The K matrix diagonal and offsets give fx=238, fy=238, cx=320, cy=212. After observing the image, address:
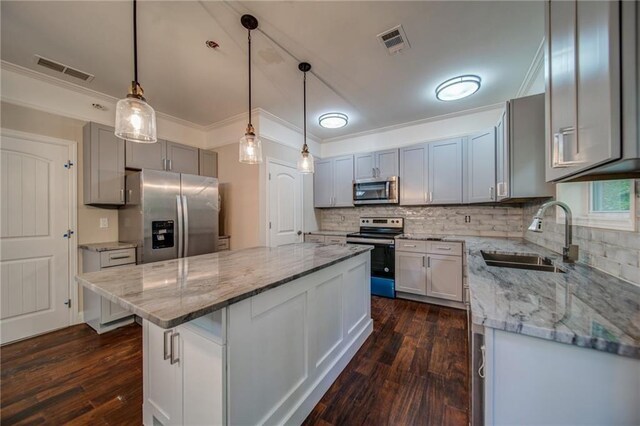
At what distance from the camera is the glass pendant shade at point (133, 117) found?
1270mm

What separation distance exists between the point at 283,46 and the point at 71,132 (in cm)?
270

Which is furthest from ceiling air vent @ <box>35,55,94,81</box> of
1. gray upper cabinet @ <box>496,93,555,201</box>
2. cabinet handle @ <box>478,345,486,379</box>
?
gray upper cabinet @ <box>496,93,555,201</box>

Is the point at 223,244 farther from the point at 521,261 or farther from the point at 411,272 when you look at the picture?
the point at 521,261

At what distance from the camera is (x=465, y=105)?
10.7ft

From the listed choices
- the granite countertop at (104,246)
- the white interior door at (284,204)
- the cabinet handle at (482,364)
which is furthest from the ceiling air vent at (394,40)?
the granite countertop at (104,246)

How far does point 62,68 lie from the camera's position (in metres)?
2.40

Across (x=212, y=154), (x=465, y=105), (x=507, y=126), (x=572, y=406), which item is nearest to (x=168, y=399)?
(x=572, y=406)

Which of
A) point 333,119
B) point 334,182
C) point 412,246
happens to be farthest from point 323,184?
point 412,246

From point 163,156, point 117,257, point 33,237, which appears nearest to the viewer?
point 33,237

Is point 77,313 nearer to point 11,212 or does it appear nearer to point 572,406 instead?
point 11,212

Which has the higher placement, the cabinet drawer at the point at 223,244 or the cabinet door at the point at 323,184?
the cabinet door at the point at 323,184

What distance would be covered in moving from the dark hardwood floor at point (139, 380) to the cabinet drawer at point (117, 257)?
74 cm

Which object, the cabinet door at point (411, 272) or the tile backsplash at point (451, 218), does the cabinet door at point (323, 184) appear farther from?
the cabinet door at point (411, 272)

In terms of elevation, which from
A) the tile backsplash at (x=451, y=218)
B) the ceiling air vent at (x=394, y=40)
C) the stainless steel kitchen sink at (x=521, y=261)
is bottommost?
the stainless steel kitchen sink at (x=521, y=261)
